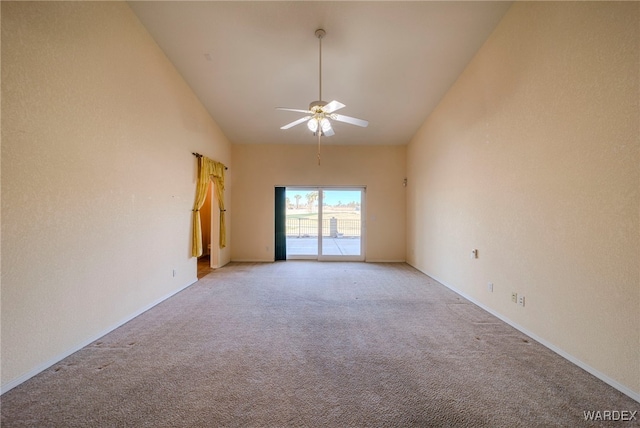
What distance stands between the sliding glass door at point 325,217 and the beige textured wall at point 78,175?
321cm

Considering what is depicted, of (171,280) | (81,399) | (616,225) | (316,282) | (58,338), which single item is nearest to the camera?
(81,399)

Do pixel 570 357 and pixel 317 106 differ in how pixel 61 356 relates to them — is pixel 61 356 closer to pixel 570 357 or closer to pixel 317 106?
pixel 317 106

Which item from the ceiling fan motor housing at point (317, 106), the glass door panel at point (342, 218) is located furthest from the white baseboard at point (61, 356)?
the glass door panel at point (342, 218)

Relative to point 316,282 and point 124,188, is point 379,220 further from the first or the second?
point 124,188

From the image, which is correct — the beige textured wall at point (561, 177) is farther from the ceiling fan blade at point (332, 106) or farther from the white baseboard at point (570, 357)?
the ceiling fan blade at point (332, 106)

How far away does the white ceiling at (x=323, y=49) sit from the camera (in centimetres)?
276

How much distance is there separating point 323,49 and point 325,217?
3812mm

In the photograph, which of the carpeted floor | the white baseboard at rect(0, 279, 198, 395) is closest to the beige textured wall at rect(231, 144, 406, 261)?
the carpeted floor

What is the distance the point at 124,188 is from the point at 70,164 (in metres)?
0.62

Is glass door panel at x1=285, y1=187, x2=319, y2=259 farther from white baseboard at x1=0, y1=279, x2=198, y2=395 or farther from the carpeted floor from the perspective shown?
white baseboard at x1=0, y1=279, x2=198, y2=395

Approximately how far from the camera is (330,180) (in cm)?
611

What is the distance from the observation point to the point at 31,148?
71.5 inches

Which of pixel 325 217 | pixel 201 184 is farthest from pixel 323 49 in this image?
pixel 325 217

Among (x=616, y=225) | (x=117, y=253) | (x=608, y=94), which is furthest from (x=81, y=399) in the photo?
(x=608, y=94)
